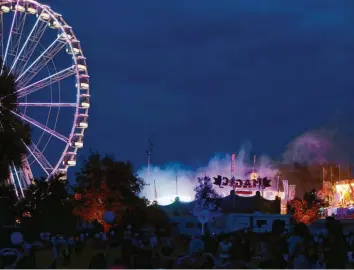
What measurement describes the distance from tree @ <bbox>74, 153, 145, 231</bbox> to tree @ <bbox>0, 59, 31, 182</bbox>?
2227 cm

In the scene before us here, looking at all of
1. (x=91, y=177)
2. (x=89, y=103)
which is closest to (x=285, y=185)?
(x=91, y=177)

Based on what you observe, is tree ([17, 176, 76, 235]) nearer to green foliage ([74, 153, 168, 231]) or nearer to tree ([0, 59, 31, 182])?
green foliage ([74, 153, 168, 231])

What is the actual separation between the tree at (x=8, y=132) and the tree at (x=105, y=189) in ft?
73.1

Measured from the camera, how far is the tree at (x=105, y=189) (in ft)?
161

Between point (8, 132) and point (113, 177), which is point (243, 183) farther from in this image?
point (8, 132)

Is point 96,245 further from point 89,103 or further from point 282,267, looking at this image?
point 282,267

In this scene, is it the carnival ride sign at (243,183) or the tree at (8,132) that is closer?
the tree at (8,132)

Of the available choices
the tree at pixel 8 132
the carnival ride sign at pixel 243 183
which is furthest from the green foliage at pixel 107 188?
the carnival ride sign at pixel 243 183

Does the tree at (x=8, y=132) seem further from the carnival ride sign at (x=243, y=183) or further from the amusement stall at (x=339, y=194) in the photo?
the amusement stall at (x=339, y=194)

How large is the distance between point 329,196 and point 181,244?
8731 centimetres

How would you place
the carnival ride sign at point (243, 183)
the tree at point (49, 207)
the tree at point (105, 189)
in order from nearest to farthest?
the tree at point (49, 207)
the tree at point (105, 189)
the carnival ride sign at point (243, 183)

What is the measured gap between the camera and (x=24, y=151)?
26.6m

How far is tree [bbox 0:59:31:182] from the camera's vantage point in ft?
A: 81.7

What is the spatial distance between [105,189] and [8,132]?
24.2 meters
